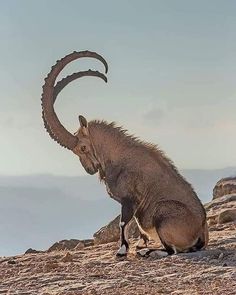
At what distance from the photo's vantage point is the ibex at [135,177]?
12.3 meters

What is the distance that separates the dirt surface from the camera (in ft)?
30.0

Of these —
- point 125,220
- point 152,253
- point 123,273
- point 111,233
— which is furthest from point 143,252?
point 111,233

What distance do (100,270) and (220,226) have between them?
5762 mm

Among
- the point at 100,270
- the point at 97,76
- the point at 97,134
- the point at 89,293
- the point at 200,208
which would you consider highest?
the point at 97,76

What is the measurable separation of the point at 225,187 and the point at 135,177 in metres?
9.53

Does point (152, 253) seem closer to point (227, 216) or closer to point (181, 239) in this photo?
point (181, 239)

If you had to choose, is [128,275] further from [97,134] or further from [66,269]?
[97,134]

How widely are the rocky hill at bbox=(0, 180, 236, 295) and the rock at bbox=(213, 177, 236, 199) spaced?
7.47m

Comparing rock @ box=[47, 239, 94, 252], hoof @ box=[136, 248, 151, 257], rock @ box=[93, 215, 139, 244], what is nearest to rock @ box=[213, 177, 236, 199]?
rock @ box=[93, 215, 139, 244]

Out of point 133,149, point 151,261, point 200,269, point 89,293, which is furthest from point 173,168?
point 89,293

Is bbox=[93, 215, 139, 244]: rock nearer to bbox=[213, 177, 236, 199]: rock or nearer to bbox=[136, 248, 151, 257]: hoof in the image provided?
bbox=[213, 177, 236, 199]: rock

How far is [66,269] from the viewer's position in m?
11.4

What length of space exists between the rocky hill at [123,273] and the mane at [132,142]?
167 cm

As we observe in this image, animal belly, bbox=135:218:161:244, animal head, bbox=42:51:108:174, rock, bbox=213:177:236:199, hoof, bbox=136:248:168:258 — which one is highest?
rock, bbox=213:177:236:199
